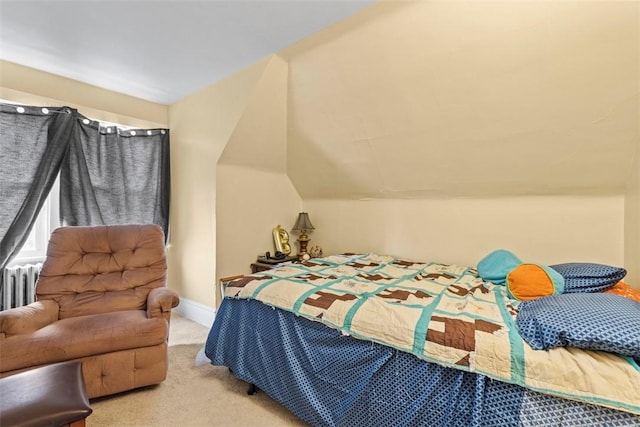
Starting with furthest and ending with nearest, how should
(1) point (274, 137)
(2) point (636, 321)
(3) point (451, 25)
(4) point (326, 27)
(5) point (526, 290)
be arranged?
(1) point (274, 137) < (4) point (326, 27) < (3) point (451, 25) < (5) point (526, 290) < (2) point (636, 321)

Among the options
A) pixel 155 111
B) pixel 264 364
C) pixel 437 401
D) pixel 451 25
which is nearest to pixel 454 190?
pixel 451 25

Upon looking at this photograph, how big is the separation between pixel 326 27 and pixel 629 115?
6.45 ft

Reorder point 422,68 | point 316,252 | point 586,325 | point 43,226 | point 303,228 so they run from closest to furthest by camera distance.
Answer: point 586,325 → point 422,68 → point 43,226 → point 303,228 → point 316,252

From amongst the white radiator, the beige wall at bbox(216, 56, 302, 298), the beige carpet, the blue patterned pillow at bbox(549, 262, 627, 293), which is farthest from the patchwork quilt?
the white radiator

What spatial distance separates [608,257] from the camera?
2.03 m

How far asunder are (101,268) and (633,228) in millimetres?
3804

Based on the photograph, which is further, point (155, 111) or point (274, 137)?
point (155, 111)

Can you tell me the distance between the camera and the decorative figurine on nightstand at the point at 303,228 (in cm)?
336

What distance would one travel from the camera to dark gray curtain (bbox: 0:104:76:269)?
7.55ft

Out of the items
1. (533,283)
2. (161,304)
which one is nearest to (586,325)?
(533,283)

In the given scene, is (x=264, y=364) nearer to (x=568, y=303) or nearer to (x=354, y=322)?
(x=354, y=322)

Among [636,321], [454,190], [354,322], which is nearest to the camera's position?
[636,321]

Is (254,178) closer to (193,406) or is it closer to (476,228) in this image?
(193,406)

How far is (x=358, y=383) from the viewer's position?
1365 millimetres
